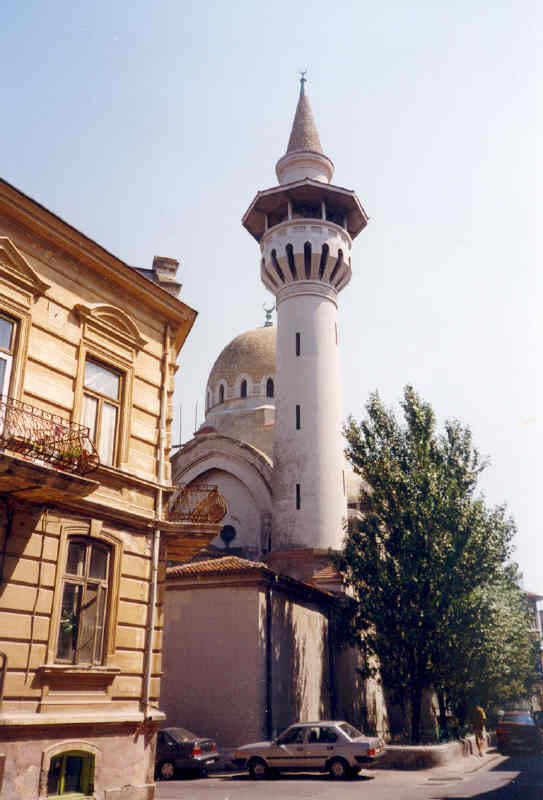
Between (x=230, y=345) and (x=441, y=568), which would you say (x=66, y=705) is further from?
(x=230, y=345)

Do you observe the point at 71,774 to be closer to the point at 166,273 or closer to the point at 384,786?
the point at 384,786

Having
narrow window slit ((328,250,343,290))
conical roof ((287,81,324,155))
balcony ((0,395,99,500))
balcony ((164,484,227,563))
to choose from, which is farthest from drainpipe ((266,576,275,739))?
conical roof ((287,81,324,155))

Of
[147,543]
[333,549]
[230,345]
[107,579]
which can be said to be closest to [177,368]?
[147,543]

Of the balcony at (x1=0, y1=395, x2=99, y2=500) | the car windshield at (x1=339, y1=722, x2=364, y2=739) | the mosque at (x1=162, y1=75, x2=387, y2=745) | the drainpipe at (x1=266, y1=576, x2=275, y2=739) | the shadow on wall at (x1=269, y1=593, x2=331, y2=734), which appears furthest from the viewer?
the shadow on wall at (x1=269, y1=593, x2=331, y2=734)

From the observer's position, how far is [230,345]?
145 ft

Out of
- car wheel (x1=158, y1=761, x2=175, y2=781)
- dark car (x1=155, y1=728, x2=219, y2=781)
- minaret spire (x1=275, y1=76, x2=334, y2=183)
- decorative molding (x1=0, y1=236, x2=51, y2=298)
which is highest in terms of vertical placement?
minaret spire (x1=275, y1=76, x2=334, y2=183)

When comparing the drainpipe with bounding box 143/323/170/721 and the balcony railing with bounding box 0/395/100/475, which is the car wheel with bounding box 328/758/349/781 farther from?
the balcony railing with bounding box 0/395/100/475

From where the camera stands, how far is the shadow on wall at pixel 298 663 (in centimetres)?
2216

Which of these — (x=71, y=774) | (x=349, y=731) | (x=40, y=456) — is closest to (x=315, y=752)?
(x=349, y=731)

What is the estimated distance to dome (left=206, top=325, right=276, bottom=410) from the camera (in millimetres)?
41750

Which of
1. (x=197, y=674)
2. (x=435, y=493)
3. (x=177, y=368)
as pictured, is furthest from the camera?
(x=435, y=493)

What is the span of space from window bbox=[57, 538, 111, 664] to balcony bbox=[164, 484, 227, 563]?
1798 millimetres

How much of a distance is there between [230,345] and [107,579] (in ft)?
108

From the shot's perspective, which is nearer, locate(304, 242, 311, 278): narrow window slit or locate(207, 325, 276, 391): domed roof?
locate(304, 242, 311, 278): narrow window slit
